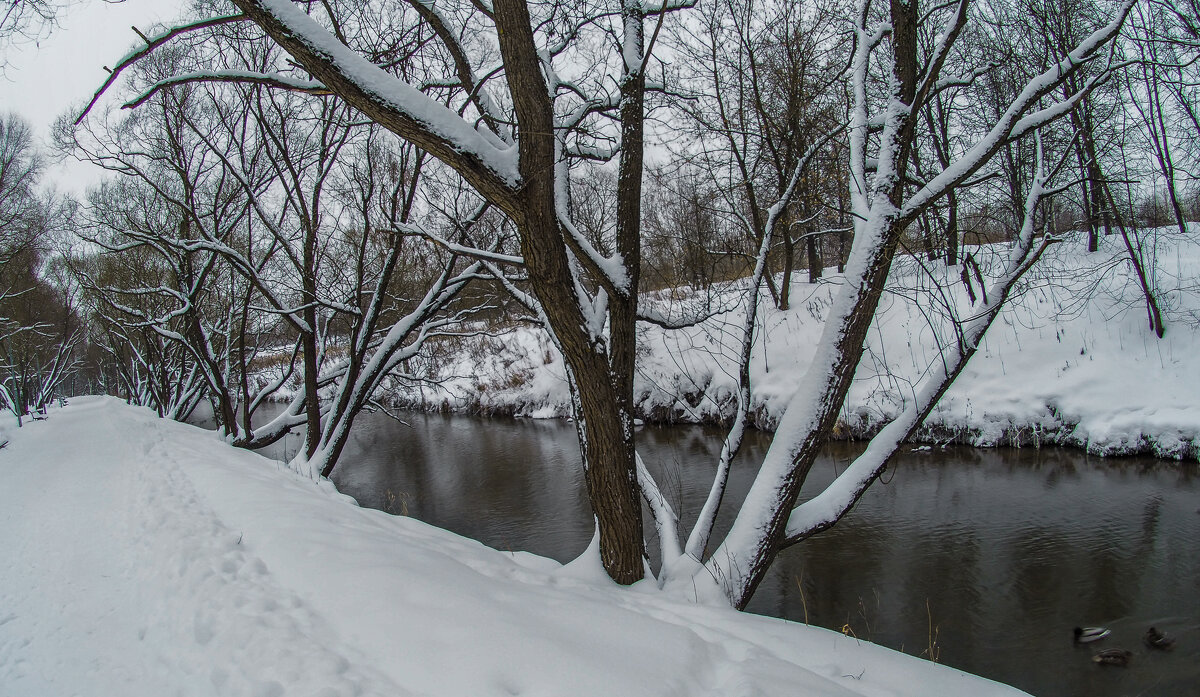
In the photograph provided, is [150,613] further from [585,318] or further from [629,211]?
[629,211]

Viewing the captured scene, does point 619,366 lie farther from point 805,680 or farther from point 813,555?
point 813,555

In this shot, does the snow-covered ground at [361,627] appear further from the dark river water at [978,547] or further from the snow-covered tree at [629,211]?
the dark river water at [978,547]

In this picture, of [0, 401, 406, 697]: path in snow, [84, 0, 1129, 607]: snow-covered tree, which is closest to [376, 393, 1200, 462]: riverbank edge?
[84, 0, 1129, 607]: snow-covered tree

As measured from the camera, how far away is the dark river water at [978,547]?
4852 millimetres

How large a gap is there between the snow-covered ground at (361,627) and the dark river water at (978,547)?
4.83 ft

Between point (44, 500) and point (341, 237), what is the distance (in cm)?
621

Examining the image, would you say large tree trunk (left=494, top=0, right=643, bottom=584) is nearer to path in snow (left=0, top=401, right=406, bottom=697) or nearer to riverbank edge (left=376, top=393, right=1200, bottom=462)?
path in snow (left=0, top=401, right=406, bottom=697)

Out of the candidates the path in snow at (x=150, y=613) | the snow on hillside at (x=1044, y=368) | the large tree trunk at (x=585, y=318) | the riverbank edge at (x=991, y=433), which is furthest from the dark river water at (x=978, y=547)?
the path in snow at (x=150, y=613)

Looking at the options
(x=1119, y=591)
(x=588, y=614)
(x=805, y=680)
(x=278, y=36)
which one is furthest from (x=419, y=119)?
(x=1119, y=591)

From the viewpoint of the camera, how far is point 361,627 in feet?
8.39

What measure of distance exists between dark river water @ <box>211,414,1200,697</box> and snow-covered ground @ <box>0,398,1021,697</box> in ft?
4.83

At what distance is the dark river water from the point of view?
4852 mm

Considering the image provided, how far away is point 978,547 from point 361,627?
7.09 meters

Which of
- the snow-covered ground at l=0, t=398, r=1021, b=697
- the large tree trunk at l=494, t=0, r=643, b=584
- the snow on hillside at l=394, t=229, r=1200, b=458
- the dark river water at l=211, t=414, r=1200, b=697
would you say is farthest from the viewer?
the snow on hillside at l=394, t=229, r=1200, b=458
